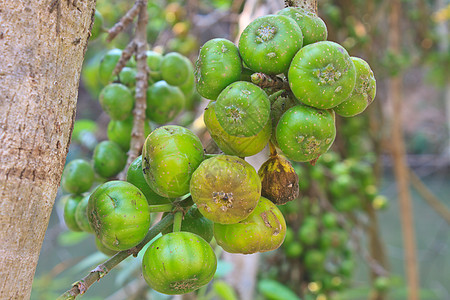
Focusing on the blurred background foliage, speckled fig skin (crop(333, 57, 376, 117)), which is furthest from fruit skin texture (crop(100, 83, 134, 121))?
speckled fig skin (crop(333, 57, 376, 117))

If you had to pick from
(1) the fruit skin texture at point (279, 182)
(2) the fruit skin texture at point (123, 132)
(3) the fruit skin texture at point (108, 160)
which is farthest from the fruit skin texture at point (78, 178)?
(1) the fruit skin texture at point (279, 182)

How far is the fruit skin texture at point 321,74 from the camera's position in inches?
32.7

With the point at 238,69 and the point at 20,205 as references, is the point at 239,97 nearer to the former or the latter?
the point at 238,69

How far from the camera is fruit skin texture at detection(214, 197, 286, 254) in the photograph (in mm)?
866

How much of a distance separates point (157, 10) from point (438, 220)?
10476mm

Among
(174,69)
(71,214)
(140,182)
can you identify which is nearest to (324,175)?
(174,69)

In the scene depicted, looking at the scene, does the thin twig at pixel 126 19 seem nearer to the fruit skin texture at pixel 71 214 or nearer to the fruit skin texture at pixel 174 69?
the fruit skin texture at pixel 174 69

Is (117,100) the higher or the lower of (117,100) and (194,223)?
the higher

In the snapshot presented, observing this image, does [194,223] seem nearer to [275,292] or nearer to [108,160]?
[108,160]

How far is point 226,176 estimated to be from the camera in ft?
2.71

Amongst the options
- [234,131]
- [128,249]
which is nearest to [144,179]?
[128,249]

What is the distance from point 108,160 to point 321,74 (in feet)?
2.66

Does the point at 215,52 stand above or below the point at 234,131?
above

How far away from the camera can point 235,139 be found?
89cm
